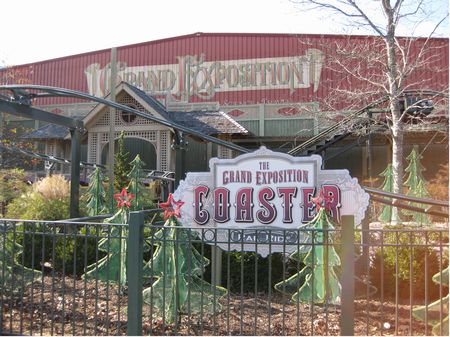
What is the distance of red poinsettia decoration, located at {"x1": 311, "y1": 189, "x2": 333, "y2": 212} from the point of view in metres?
4.44

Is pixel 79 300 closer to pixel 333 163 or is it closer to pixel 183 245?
pixel 183 245

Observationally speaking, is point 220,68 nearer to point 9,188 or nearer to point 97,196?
point 97,196

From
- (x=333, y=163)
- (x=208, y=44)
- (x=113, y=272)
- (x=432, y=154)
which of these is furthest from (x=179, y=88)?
(x=113, y=272)

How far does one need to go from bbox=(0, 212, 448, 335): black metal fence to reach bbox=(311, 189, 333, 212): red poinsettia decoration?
316 millimetres

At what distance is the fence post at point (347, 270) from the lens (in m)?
3.70

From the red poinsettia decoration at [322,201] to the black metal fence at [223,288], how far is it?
0.32 metres

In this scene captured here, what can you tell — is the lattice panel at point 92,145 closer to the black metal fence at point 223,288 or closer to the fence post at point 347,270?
the black metal fence at point 223,288

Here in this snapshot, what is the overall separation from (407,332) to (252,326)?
5.41 ft

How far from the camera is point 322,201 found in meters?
4.51

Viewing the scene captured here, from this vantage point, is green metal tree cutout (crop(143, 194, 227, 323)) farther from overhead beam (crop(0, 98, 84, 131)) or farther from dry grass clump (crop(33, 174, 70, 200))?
dry grass clump (crop(33, 174, 70, 200))

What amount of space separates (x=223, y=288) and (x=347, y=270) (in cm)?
191

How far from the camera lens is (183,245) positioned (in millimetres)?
5246

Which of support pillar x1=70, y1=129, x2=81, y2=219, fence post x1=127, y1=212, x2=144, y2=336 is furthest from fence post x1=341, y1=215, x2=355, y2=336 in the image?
support pillar x1=70, y1=129, x2=81, y2=219

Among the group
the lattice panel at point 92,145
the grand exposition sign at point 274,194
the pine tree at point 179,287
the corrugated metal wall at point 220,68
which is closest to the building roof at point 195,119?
the lattice panel at point 92,145
